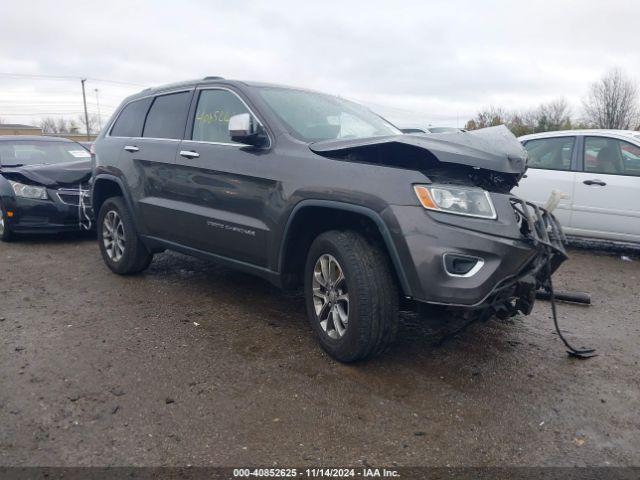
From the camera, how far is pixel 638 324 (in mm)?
4445

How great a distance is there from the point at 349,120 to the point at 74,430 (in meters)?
2.93

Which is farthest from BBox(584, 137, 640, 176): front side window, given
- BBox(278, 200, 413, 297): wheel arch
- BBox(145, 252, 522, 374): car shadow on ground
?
BBox(278, 200, 413, 297): wheel arch

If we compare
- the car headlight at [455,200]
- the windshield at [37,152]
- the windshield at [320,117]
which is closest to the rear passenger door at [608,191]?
the windshield at [320,117]

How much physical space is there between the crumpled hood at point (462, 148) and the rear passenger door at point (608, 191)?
361 cm

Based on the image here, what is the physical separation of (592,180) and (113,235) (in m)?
5.50

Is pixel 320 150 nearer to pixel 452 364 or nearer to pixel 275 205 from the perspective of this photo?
pixel 275 205

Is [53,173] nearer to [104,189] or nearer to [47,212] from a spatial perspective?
[47,212]

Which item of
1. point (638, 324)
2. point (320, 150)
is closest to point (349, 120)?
point (320, 150)

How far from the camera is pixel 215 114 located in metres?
4.46

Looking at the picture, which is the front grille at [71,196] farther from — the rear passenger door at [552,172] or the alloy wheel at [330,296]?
the rear passenger door at [552,172]

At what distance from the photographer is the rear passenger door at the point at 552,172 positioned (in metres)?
6.88

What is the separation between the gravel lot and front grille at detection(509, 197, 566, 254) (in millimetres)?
852

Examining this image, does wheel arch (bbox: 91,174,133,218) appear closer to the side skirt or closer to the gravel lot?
the side skirt

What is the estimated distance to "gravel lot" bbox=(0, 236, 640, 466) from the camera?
2633 millimetres
